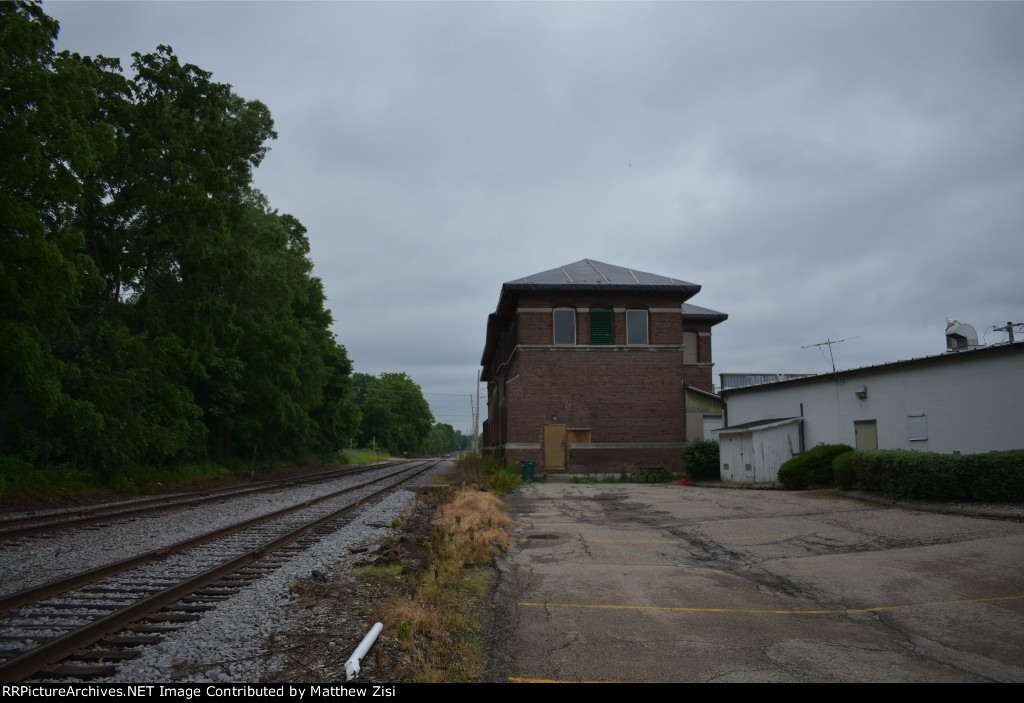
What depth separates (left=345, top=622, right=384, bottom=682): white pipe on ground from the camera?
454cm

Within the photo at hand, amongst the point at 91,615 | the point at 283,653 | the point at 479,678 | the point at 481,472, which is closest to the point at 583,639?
the point at 479,678

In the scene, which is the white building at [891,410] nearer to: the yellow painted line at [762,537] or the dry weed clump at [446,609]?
the yellow painted line at [762,537]

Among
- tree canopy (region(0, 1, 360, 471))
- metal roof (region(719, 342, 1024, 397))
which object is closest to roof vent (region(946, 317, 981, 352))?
metal roof (region(719, 342, 1024, 397))

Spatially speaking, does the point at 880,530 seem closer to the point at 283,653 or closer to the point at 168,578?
the point at 283,653

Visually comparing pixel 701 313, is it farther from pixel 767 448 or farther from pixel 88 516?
pixel 88 516

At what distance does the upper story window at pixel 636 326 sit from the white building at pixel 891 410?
5.89m

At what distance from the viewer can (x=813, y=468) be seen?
1933 cm

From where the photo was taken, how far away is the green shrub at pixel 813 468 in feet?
62.7

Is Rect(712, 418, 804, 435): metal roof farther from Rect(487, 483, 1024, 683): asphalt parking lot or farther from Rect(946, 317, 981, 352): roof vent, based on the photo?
Rect(487, 483, 1024, 683): asphalt parking lot

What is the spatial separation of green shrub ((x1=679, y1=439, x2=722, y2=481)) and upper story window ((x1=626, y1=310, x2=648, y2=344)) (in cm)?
642

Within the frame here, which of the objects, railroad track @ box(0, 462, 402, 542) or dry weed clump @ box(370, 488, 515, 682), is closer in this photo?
dry weed clump @ box(370, 488, 515, 682)

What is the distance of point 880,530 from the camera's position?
436 inches

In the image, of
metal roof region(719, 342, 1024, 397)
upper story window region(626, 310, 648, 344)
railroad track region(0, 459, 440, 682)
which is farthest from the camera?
upper story window region(626, 310, 648, 344)

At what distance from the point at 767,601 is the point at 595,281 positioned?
2455 centimetres
